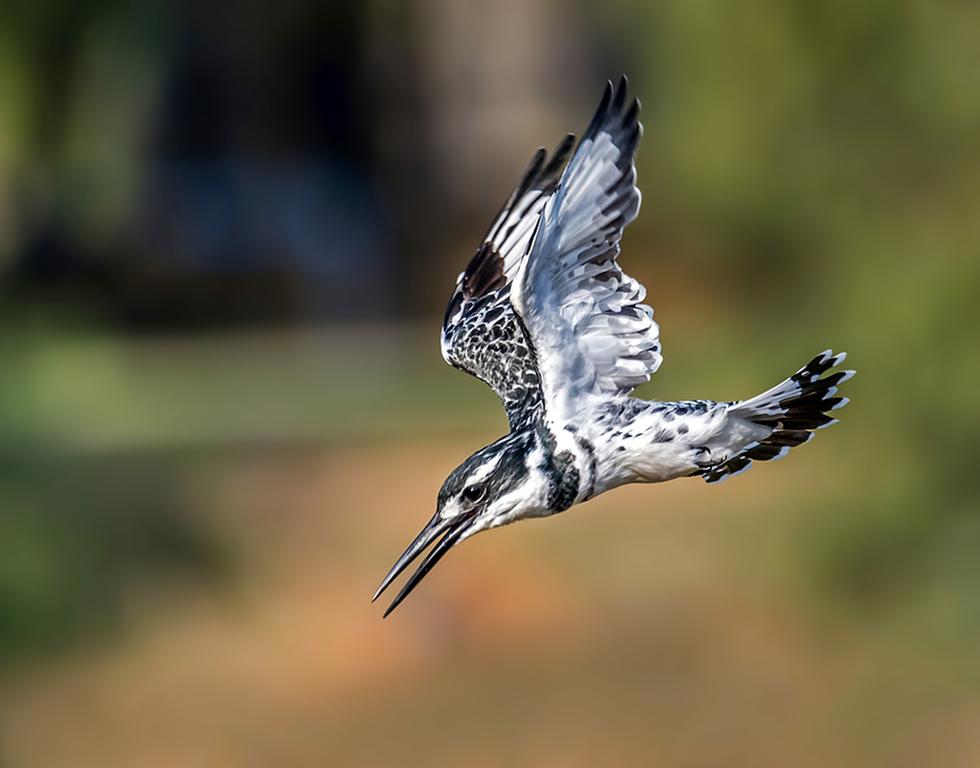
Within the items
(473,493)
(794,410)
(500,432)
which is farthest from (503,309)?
(500,432)

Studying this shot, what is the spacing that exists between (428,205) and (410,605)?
4559 mm

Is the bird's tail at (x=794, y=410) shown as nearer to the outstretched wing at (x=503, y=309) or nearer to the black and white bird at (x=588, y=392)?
the black and white bird at (x=588, y=392)

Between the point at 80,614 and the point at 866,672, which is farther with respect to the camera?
the point at 80,614

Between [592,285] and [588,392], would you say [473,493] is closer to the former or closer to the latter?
[588,392]

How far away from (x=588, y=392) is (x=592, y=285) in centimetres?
13

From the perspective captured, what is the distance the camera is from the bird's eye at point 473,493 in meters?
2.25

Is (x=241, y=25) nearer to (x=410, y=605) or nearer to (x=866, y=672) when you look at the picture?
(x=410, y=605)

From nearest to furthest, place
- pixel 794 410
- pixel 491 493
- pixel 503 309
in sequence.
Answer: pixel 491 493, pixel 794 410, pixel 503 309

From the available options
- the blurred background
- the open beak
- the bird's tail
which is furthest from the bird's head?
the blurred background

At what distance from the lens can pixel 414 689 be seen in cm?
914

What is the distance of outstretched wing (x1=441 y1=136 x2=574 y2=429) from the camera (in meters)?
2.75

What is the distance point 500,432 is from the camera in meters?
10.5

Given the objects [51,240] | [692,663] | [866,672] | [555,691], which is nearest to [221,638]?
[555,691]

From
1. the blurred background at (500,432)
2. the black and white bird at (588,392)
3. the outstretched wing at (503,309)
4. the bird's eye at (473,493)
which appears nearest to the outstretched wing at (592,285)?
the black and white bird at (588,392)
